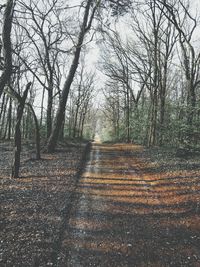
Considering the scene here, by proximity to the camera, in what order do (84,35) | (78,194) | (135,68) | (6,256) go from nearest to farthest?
1. (6,256)
2. (78,194)
3. (84,35)
4. (135,68)

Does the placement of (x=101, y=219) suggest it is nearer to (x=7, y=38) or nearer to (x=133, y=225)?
(x=133, y=225)

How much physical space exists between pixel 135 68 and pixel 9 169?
58.5 feet

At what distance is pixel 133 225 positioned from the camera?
6535 mm

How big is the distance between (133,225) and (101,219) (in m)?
0.83

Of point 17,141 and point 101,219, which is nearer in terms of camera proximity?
point 101,219

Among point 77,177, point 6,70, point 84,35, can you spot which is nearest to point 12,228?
point 6,70

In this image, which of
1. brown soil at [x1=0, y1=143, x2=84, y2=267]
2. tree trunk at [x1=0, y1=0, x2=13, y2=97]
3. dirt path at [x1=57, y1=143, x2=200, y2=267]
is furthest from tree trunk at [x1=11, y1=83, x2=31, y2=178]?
tree trunk at [x1=0, y1=0, x2=13, y2=97]

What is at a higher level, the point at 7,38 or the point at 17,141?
the point at 7,38

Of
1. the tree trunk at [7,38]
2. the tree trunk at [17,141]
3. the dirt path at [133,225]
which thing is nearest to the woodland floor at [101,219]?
the dirt path at [133,225]

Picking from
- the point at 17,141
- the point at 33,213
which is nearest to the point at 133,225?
the point at 33,213

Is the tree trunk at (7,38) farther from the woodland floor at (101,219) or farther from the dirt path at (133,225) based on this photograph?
the dirt path at (133,225)

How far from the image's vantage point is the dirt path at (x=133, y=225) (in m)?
5.05

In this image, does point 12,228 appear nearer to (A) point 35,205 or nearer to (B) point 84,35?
(A) point 35,205

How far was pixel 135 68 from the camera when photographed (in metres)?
26.5
